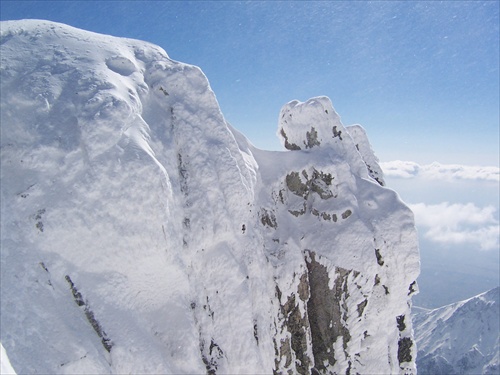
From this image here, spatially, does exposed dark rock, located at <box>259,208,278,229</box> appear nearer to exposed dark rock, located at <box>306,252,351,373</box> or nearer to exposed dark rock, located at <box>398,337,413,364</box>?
exposed dark rock, located at <box>306,252,351,373</box>

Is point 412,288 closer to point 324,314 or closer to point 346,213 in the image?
point 346,213

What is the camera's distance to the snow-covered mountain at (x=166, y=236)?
19297 mm

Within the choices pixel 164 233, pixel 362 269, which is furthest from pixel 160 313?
pixel 362 269

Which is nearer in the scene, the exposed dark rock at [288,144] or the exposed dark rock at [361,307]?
the exposed dark rock at [361,307]

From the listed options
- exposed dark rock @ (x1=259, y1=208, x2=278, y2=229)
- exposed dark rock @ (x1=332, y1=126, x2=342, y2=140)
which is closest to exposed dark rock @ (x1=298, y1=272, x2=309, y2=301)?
exposed dark rock @ (x1=259, y1=208, x2=278, y2=229)

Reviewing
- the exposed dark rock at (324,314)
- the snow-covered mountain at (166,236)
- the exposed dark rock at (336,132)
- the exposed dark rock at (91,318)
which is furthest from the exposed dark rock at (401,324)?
the exposed dark rock at (91,318)

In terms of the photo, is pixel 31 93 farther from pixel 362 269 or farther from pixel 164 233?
pixel 362 269

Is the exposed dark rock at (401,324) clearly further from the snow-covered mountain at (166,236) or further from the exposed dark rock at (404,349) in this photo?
the exposed dark rock at (404,349)

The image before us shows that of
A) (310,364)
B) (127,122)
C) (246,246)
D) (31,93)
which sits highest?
(31,93)

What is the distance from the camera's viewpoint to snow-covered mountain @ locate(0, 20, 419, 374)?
19.3 meters

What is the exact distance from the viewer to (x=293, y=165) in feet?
120

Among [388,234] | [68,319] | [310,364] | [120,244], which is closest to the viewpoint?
[68,319]

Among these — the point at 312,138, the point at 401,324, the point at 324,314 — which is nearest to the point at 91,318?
the point at 324,314

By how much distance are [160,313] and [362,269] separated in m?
18.6
